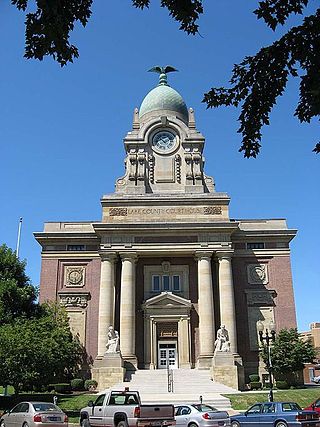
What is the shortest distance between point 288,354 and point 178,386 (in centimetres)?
1014

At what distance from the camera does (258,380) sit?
136ft

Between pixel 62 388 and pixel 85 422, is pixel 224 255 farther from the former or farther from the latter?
pixel 85 422

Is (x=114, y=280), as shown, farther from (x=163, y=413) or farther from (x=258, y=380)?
(x=163, y=413)

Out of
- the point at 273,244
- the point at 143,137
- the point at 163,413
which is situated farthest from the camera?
the point at 143,137

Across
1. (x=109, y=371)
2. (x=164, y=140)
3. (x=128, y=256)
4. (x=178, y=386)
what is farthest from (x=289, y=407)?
(x=164, y=140)

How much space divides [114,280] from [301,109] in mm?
38998

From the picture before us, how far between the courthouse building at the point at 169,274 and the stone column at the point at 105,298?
0.30 feet

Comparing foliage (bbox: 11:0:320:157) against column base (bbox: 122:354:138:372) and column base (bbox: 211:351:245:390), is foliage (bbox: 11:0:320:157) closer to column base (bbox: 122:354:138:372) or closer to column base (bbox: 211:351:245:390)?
column base (bbox: 211:351:245:390)

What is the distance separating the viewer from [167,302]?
44094mm

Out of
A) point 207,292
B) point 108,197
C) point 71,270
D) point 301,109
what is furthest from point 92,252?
point 301,109

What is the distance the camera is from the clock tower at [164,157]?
163 feet

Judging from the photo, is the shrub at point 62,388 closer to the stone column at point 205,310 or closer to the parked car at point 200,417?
the stone column at point 205,310

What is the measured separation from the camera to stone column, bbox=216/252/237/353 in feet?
138

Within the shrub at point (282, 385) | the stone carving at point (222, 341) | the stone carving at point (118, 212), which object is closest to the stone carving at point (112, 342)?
the stone carving at point (222, 341)
